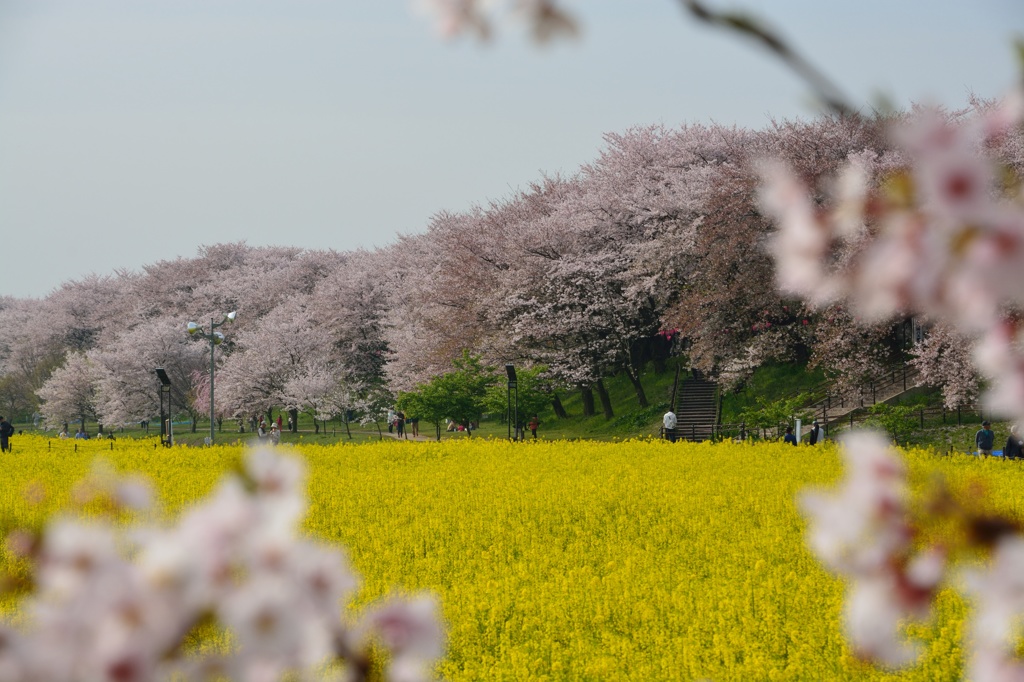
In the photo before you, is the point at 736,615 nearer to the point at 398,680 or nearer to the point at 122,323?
the point at 398,680

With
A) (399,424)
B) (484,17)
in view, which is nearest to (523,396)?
(399,424)

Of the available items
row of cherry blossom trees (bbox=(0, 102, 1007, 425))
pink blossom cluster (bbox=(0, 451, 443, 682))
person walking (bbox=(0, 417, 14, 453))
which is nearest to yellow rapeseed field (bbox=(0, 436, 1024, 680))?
pink blossom cluster (bbox=(0, 451, 443, 682))

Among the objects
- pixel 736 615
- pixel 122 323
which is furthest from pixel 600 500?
pixel 122 323

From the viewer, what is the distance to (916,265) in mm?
918

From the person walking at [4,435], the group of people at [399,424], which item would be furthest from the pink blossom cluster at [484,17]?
the group of people at [399,424]

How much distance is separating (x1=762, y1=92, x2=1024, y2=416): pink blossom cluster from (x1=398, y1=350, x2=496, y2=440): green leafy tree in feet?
98.6

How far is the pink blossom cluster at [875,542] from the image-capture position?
110 cm

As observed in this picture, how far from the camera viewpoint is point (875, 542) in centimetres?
113

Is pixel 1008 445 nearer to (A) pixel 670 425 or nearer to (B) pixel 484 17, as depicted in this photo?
(A) pixel 670 425

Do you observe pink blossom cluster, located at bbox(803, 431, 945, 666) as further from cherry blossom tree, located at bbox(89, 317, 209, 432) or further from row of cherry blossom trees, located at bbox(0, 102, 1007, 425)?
cherry blossom tree, located at bbox(89, 317, 209, 432)

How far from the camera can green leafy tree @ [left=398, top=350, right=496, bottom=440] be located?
104 feet

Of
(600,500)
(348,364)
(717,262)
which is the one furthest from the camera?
(348,364)

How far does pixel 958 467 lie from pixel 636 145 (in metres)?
24.2

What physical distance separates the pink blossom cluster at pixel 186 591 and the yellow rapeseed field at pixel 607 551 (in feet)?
1.50
